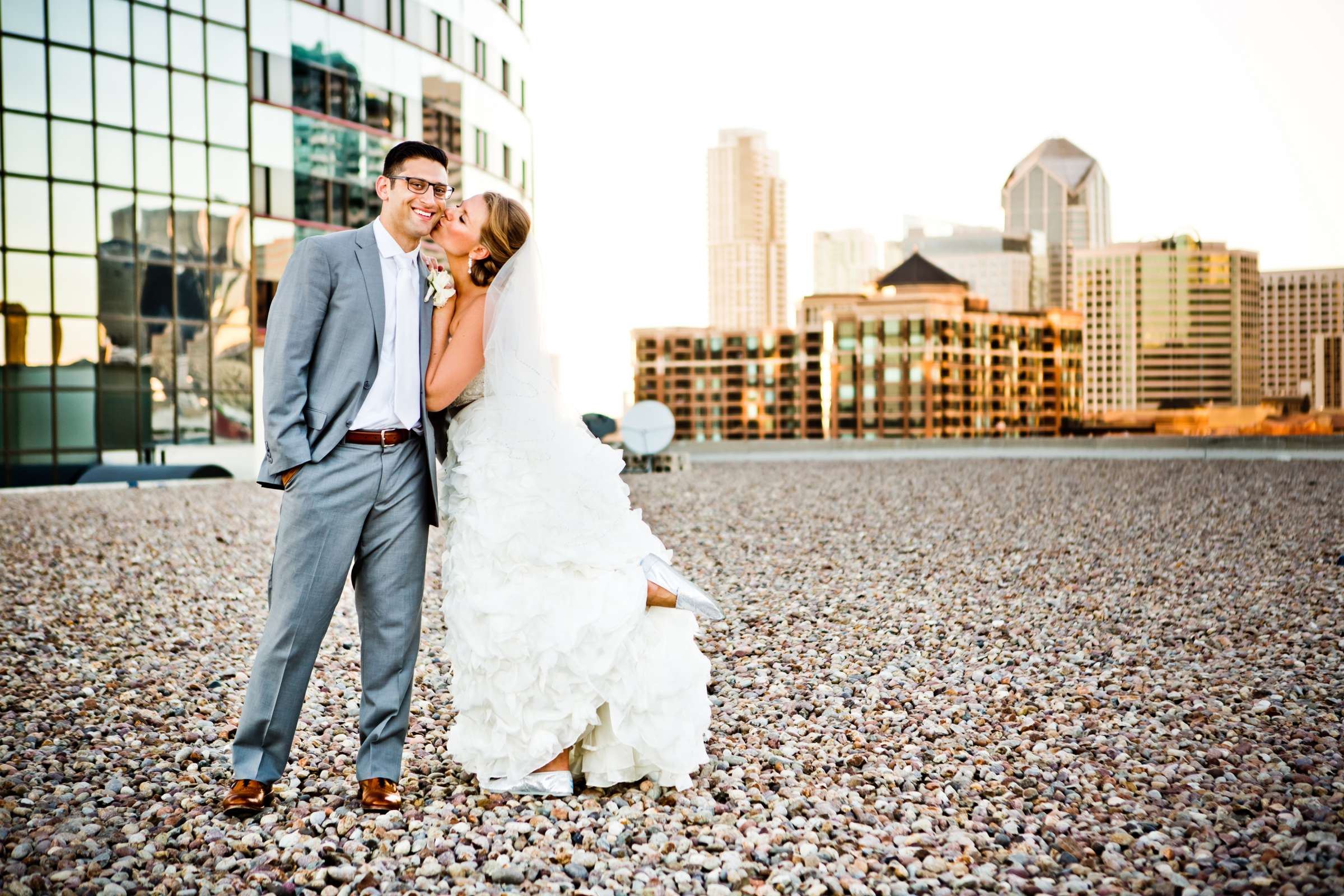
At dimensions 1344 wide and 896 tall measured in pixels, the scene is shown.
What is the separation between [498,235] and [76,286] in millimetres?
23212

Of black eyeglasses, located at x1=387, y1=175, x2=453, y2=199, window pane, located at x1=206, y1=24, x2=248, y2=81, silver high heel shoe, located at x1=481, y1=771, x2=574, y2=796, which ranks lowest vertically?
silver high heel shoe, located at x1=481, y1=771, x2=574, y2=796

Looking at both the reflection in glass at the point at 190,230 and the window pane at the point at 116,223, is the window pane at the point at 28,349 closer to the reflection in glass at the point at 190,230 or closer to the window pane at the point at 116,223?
the window pane at the point at 116,223

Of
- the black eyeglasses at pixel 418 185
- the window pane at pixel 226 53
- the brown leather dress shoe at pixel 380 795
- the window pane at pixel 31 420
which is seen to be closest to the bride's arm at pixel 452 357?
the black eyeglasses at pixel 418 185

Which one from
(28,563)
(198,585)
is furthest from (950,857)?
(28,563)

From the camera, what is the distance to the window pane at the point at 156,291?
80.5ft

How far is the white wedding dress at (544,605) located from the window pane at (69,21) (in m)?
23.8

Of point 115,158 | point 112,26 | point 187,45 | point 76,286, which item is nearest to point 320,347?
point 76,286

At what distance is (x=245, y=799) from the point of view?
357cm

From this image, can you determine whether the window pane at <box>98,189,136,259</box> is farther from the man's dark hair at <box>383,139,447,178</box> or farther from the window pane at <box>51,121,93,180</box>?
the man's dark hair at <box>383,139,447,178</box>

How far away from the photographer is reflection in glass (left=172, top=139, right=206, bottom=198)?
24984 millimetres

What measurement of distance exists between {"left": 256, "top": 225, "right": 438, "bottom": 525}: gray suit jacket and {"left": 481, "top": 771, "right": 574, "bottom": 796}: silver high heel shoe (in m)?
1.24

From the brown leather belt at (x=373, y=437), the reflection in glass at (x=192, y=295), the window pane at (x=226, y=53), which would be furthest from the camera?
the window pane at (x=226, y=53)

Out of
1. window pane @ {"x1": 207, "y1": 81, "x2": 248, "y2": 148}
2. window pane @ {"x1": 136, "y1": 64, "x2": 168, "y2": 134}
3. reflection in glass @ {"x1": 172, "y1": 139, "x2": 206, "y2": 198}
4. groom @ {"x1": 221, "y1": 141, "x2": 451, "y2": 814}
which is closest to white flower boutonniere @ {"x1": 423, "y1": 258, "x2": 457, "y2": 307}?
groom @ {"x1": 221, "y1": 141, "x2": 451, "y2": 814}

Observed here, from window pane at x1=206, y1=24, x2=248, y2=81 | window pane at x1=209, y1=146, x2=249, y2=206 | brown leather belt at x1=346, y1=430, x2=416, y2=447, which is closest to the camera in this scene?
brown leather belt at x1=346, y1=430, x2=416, y2=447
